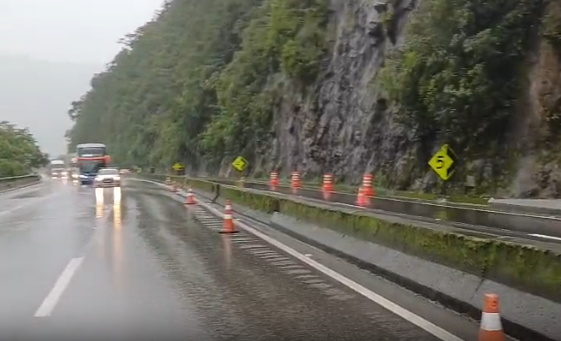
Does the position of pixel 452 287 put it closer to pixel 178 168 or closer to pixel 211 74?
pixel 178 168

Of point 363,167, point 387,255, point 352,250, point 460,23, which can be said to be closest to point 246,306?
point 387,255

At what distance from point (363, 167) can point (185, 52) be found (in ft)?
180

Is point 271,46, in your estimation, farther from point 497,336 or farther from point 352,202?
point 497,336

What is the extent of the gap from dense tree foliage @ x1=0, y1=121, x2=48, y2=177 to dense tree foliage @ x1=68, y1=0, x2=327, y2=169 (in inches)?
645

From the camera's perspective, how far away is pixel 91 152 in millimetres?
79188

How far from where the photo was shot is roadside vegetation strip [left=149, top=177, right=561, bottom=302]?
789 centimetres

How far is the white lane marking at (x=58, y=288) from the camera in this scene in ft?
31.6

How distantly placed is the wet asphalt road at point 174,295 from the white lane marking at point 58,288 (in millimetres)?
21

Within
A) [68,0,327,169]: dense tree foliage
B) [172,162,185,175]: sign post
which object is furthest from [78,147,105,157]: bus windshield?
[68,0,327,169]: dense tree foliage

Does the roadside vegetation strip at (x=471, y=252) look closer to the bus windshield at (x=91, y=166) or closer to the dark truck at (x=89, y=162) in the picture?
the dark truck at (x=89, y=162)

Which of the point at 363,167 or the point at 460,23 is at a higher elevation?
the point at 460,23

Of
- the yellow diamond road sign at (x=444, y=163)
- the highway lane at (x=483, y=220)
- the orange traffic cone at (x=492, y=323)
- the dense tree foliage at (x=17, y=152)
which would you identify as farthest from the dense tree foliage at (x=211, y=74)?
the orange traffic cone at (x=492, y=323)

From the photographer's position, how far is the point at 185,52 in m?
96.8

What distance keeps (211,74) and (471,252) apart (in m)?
76.1
